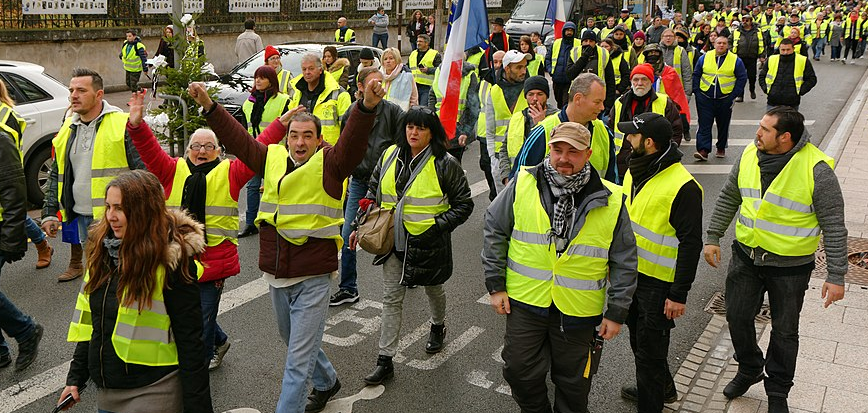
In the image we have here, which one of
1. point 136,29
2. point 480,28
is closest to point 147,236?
point 480,28

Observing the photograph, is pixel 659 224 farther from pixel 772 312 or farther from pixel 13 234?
pixel 13 234

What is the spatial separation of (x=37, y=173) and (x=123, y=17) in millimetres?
12332

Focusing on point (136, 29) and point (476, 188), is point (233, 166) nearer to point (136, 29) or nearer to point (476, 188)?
point (476, 188)

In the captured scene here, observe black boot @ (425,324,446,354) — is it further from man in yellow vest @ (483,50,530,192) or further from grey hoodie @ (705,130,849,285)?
man in yellow vest @ (483,50,530,192)

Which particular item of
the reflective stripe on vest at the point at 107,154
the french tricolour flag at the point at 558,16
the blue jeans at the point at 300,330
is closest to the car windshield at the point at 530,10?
the french tricolour flag at the point at 558,16

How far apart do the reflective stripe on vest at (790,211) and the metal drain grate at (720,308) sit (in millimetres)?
1963

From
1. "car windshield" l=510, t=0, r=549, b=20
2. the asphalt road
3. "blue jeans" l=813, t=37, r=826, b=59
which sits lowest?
the asphalt road

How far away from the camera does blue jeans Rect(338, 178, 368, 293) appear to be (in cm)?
713

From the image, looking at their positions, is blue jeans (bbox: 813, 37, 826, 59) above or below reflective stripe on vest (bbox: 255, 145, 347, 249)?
above

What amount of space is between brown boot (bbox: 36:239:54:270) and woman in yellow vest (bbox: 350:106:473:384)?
3.93 m

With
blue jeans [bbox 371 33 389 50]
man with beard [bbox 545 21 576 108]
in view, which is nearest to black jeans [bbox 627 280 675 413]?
man with beard [bbox 545 21 576 108]

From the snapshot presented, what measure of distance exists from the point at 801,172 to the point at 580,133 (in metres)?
1.70

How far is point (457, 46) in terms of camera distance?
8.59m

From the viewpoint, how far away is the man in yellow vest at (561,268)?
4348mm
